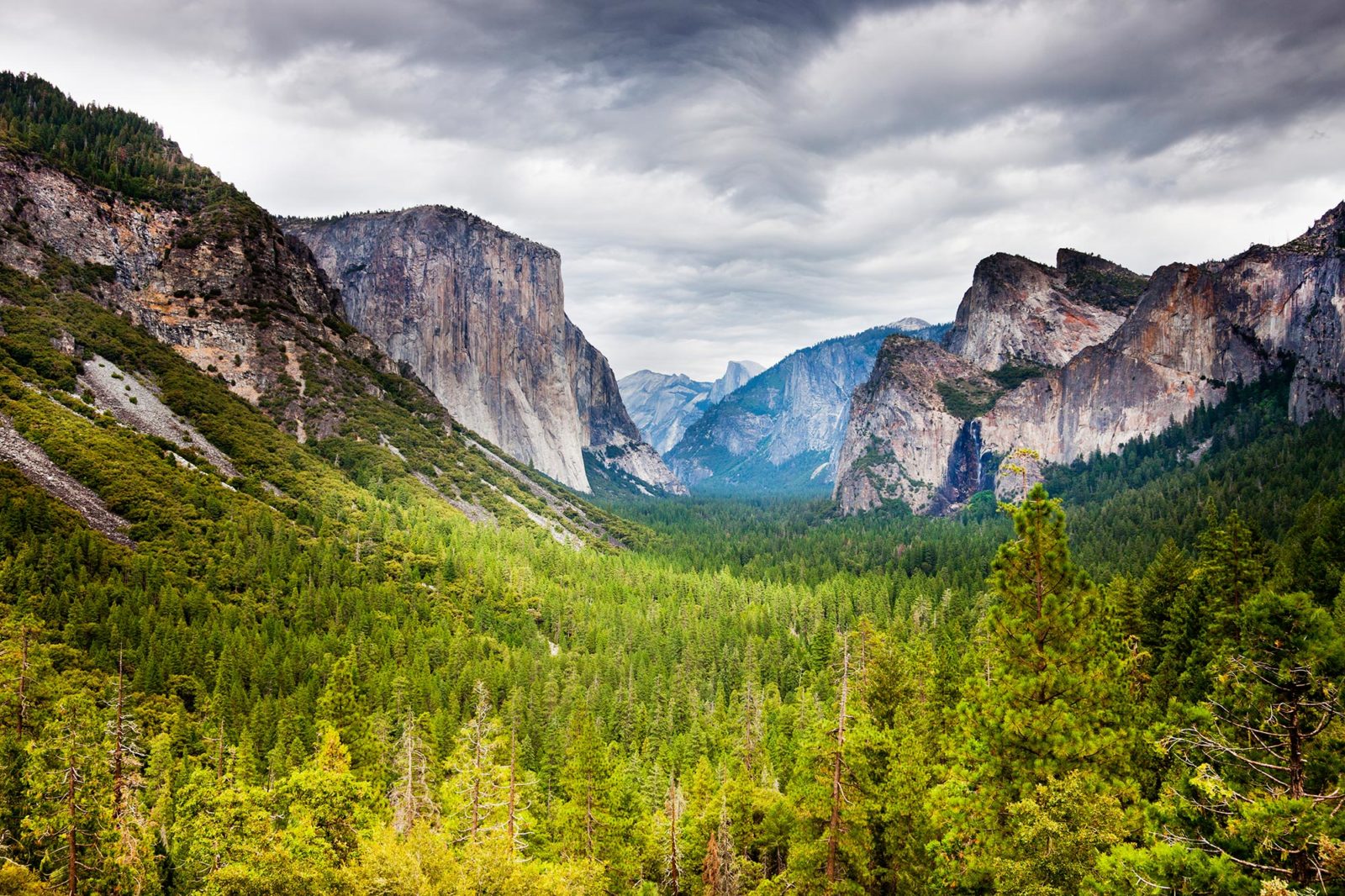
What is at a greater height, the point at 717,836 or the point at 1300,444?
the point at 1300,444

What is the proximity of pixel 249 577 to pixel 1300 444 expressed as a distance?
157m

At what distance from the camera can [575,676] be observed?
262 ft

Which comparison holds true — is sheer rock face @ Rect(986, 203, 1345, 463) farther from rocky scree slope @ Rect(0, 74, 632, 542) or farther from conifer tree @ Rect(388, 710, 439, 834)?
conifer tree @ Rect(388, 710, 439, 834)

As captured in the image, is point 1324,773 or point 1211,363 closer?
point 1324,773

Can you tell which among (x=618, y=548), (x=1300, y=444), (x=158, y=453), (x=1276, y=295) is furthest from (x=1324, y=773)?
(x=1276, y=295)

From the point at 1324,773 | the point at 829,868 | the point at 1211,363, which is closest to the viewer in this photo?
the point at 1324,773

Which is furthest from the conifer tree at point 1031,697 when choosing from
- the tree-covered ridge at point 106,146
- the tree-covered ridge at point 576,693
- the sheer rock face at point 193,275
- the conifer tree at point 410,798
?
the tree-covered ridge at point 106,146

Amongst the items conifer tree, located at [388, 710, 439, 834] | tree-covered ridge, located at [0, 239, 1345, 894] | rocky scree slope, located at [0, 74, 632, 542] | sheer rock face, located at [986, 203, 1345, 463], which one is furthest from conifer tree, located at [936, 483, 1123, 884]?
sheer rock face, located at [986, 203, 1345, 463]

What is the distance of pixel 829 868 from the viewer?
84.1 ft

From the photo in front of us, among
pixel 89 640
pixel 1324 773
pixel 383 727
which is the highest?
pixel 1324 773

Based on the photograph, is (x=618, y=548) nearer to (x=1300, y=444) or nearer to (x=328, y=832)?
(x=1300, y=444)

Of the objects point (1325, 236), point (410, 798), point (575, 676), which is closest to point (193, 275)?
point (575, 676)

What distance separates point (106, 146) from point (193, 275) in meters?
38.0

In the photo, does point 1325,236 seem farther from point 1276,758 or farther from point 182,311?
point 182,311
